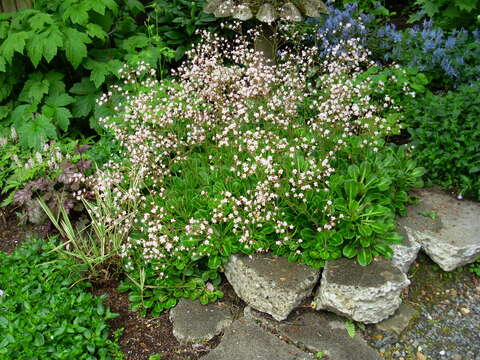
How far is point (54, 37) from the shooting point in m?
4.65

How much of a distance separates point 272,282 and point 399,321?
979mm

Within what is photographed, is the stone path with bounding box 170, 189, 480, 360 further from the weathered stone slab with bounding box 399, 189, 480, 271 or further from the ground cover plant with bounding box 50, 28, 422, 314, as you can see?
the ground cover plant with bounding box 50, 28, 422, 314

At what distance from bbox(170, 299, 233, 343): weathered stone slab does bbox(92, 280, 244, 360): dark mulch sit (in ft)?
0.17

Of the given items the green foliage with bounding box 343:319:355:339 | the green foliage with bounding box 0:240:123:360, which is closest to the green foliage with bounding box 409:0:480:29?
the green foliage with bounding box 343:319:355:339

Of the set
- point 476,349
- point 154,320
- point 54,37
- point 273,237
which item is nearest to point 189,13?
point 54,37

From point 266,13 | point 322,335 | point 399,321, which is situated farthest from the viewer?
point 266,13

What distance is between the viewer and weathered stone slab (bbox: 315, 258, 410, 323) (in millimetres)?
3219

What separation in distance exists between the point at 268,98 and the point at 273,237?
1223mm

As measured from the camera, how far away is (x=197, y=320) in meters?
3.45

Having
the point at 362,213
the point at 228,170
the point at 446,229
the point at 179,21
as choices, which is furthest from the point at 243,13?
the point at 446,229

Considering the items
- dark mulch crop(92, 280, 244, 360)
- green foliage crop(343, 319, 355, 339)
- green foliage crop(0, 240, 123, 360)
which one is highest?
green foliage crop(0, 240, 123, 360)

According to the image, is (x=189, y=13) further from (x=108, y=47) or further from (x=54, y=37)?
(x=54, y=37)

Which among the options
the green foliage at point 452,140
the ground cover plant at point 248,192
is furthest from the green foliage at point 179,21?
the green foliage at point 452,140

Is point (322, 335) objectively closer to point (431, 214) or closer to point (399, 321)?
point (399, 321)
